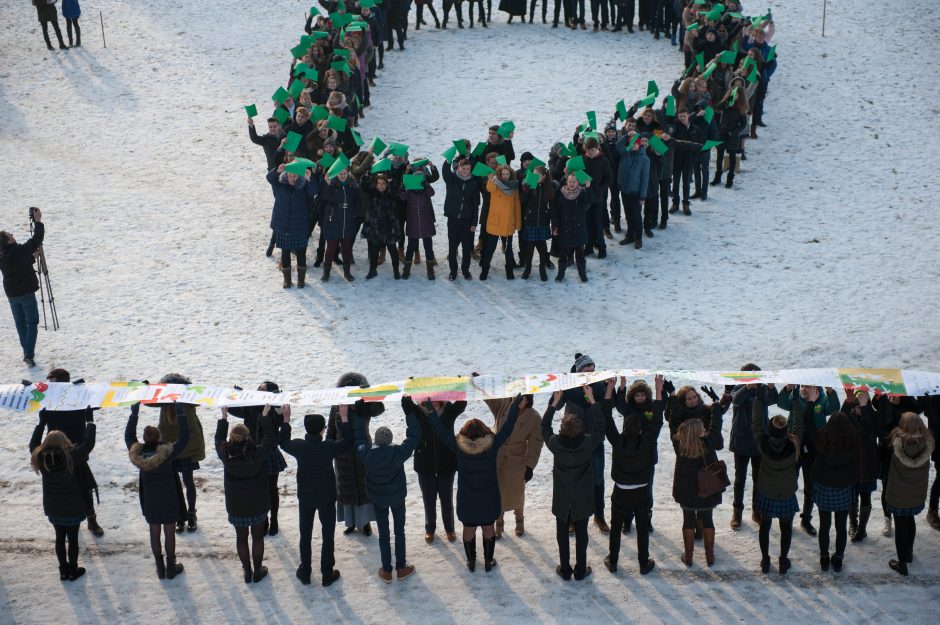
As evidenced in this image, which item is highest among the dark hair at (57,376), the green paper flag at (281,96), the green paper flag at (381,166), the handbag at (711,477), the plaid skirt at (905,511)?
the green paper flag at (281,96)

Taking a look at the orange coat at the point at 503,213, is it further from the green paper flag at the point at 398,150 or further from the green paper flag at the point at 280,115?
the green paper flag at the point at 280,115

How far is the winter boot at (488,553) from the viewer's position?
9.45 m

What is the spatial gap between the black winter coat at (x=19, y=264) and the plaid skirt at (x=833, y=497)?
28.1 feet

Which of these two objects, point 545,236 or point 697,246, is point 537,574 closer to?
point 545,236

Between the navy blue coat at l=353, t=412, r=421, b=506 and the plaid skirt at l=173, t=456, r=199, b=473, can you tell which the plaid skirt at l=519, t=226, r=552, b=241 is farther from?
the plaid skirt at l=173, t=456, r=199, b=473

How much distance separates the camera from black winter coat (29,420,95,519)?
30.0 ft

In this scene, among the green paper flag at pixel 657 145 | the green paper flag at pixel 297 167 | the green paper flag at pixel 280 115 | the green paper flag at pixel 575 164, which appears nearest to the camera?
the green paper flag at pixel 297 167

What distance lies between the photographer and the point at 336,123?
1570cm

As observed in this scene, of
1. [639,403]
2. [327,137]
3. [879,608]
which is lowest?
[879,608]

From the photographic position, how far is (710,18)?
2038 cm

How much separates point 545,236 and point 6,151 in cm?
964

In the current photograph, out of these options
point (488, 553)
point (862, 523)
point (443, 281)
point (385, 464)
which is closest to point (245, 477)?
point (385, 464)

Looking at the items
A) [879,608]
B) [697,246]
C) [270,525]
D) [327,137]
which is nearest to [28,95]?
[327,137]

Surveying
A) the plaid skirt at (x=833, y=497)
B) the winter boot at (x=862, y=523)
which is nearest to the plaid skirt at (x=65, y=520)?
the plaid skirt at (x=833, y=497)
